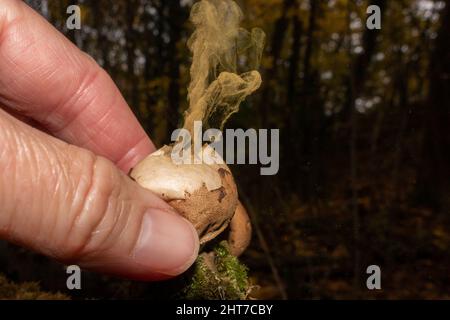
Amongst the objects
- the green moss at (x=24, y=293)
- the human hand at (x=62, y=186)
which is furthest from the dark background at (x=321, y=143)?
the human hand at (x=62, y=186)

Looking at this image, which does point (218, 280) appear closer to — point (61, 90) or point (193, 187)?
point (193, 187)

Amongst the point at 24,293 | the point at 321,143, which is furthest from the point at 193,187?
the point at 321,143

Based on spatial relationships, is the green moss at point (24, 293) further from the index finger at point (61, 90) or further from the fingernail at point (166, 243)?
the fingernail at point (166, 243)

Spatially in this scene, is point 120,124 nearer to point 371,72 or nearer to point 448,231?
point 448,231

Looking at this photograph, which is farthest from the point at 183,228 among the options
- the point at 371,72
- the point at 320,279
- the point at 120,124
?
the point at 371,72

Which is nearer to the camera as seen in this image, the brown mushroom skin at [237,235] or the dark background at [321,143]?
the brown mushroom skin at [237,235]

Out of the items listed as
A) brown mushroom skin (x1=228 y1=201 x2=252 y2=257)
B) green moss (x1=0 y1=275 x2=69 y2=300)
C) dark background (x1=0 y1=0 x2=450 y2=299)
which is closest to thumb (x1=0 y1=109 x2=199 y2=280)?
brown mushroom skin (x1=228 y1=201 x2=252 y2=257)
